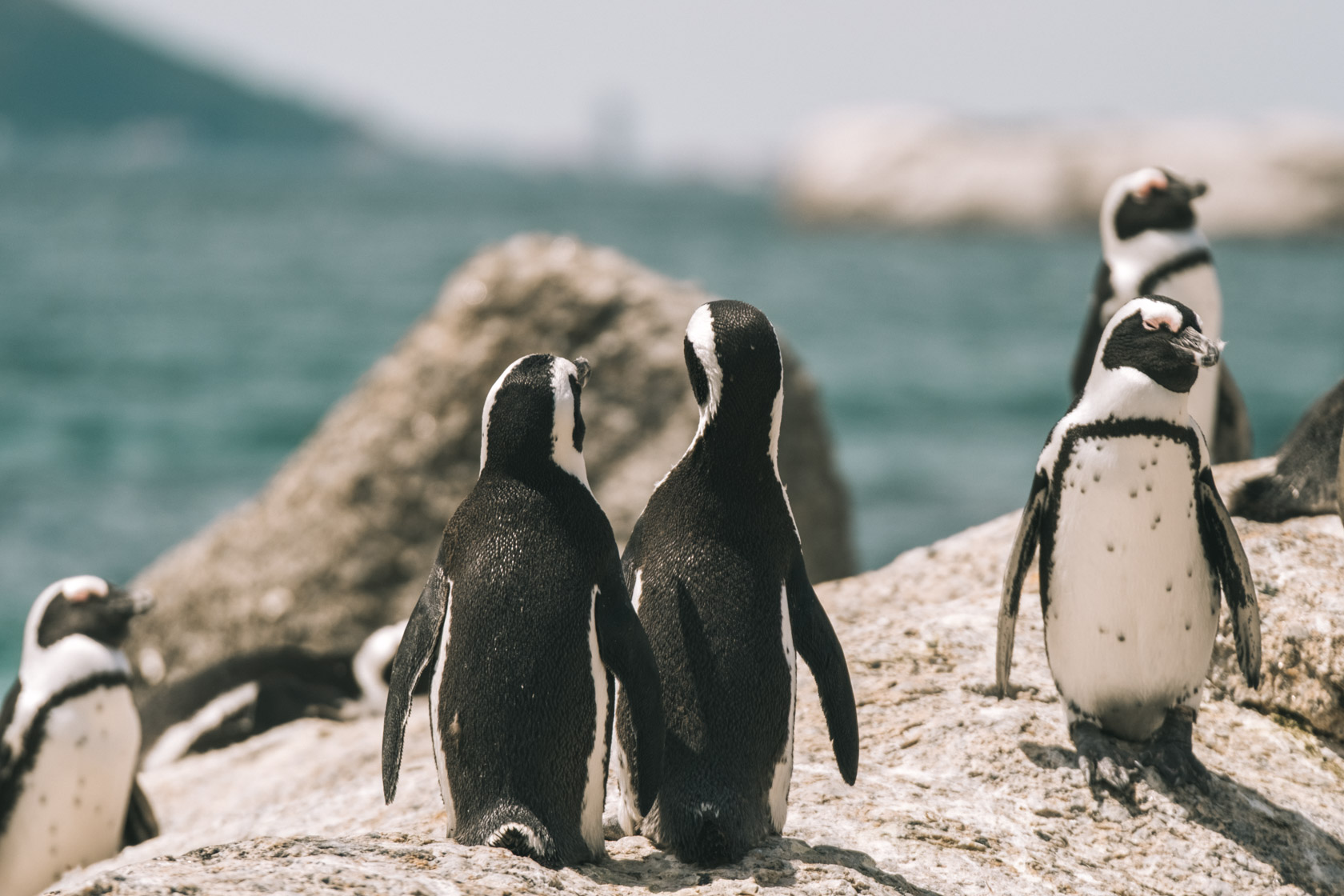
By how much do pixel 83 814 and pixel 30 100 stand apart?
165 metres

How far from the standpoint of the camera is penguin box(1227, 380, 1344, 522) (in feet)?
14.4

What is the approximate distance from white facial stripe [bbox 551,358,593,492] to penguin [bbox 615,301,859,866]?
0.27 m

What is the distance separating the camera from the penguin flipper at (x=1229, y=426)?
622cm

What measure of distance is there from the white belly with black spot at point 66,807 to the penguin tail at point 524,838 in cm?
246

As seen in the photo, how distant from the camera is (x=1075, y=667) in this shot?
11.6 ft

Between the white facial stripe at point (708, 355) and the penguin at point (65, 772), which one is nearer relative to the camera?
the white facial stripe at point (708, 355)

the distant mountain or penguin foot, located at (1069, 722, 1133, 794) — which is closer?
penguin foot, located at (1069, 722, 1133, 794)

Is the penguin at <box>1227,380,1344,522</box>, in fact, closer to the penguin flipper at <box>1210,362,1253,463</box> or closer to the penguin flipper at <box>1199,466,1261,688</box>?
the penguin flipper at <box>1199,466,1261,688</box>

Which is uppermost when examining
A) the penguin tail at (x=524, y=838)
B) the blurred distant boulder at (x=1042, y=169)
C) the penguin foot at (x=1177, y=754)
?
the blurred distant boulder at (x=1042, y=169)

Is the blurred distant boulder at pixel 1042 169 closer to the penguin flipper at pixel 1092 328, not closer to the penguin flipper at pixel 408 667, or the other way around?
the penguin flipper at pixel 1092 328

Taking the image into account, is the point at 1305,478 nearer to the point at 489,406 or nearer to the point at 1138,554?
the point at 1138,554

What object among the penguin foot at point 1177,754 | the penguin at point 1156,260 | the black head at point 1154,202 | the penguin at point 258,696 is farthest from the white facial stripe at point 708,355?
the black head at point 1154,202

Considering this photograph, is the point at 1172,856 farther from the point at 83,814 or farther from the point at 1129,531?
the point at 83,814

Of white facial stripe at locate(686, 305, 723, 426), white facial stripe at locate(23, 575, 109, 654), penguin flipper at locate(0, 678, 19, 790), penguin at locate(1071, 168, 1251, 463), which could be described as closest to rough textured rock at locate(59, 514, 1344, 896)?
penguin flipper at locate(0, 678, 19, 790)
